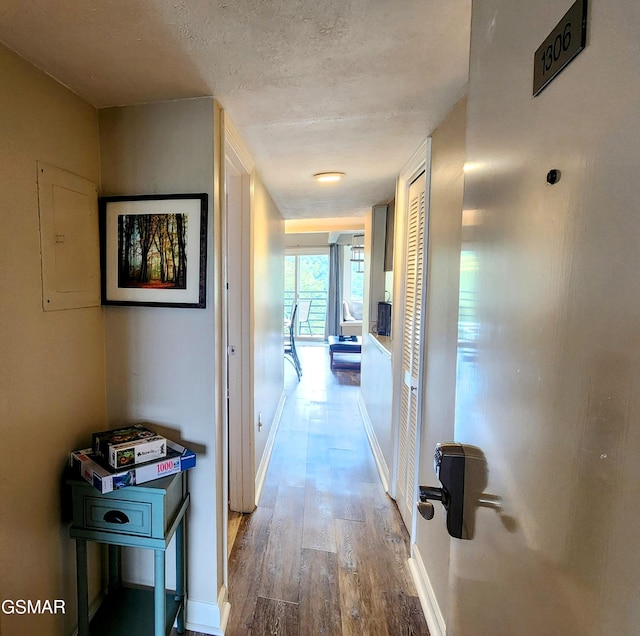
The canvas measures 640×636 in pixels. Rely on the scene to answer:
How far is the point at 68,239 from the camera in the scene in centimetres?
124

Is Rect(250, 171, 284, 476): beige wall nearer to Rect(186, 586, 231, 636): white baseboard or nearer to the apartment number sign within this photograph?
Rect(186, 586, 231, 636): white baseboard

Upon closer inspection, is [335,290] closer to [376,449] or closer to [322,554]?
[376,449]

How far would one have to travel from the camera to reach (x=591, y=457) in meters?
0.34

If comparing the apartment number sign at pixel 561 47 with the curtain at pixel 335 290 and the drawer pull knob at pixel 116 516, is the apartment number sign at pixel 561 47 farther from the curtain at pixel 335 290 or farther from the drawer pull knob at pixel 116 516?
the curtain at pixel 335 290

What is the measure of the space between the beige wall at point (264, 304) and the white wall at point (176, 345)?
714 mm

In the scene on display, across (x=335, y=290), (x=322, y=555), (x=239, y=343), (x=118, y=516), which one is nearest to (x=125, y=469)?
(x=118, y=516)

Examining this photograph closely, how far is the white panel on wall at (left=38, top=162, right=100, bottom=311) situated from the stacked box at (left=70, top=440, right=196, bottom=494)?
1.84 feet

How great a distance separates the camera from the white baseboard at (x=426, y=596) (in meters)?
1.38

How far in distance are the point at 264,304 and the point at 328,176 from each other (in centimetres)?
104

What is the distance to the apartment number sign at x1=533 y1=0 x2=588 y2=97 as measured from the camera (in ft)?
1.16

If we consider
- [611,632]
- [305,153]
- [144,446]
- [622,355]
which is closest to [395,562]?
[144,446]

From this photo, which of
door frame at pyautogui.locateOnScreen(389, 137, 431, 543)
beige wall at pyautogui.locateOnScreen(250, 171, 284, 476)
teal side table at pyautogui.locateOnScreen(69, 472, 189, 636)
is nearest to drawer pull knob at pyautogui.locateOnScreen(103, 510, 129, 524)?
teal side table at pyautogui.locateOnScreen(69, 472, 189, 636)

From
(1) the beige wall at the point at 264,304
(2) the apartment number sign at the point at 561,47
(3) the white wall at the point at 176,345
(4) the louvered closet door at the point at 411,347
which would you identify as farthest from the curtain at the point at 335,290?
(2) the apartment number sign at the point at 561,47

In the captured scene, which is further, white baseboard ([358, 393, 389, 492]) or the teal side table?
white baseboard ([358, 393, 389, 492])
